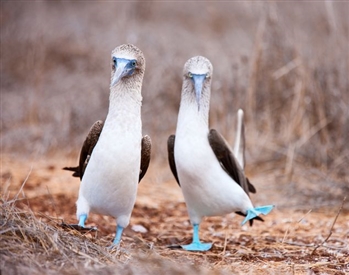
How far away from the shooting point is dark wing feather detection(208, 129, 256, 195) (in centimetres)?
562

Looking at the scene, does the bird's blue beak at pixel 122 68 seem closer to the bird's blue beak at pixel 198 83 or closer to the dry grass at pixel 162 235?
the bird's blue beak at pixel 198 83

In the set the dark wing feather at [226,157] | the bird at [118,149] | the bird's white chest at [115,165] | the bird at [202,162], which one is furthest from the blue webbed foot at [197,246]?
the bird's white chest at [115,165]

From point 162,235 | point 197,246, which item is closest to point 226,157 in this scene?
point 197,246

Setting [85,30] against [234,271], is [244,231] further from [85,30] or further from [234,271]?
[85,30]

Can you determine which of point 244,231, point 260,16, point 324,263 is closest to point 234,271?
point 324,263

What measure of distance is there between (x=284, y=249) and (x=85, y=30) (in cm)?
915

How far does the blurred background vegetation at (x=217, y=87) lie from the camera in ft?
27.6

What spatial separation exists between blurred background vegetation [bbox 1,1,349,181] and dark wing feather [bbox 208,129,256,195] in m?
2.31

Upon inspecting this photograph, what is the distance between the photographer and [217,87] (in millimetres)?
9500

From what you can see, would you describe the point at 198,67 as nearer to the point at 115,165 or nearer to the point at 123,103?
the point at 123,103

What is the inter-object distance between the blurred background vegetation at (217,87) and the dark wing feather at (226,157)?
7.58 ft

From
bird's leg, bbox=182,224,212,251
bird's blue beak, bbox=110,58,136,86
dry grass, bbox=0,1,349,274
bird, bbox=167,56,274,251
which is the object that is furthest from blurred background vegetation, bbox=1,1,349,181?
bird's blue beak, bbox=110,58,136,86

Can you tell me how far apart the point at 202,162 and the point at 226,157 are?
27 cm

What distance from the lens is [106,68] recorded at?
11398 mm
